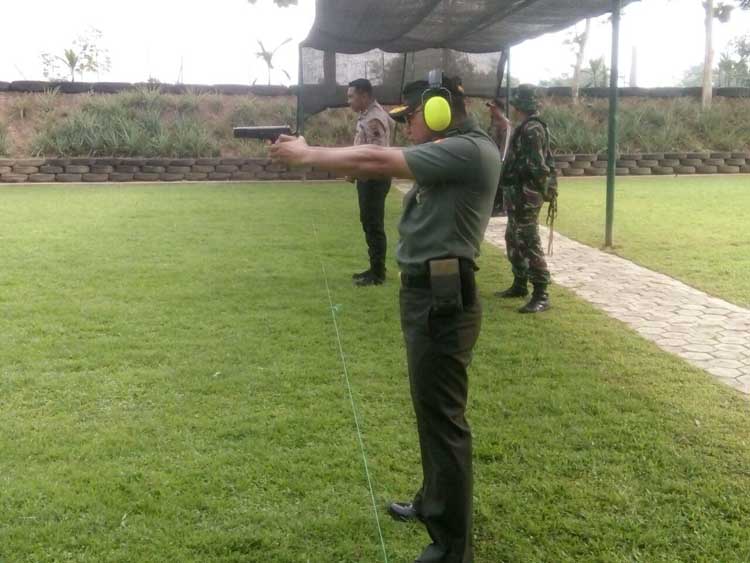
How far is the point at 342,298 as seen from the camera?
6645 mm

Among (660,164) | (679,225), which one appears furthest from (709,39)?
(679,225)

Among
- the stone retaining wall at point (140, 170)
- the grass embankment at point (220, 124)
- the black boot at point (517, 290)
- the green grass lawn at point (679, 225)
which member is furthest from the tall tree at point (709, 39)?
the black boot at point (517, 290)

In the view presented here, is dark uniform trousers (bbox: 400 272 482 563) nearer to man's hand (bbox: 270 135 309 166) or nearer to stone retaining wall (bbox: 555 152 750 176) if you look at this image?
man's hand (bbox: 270 135 309 166)

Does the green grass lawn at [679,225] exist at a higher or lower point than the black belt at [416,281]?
lower

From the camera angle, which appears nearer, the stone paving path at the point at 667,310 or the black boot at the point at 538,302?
the stone paving path at the point at 667,310

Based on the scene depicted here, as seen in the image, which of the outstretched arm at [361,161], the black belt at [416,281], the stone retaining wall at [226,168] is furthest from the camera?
the stone retaining wall at [226,168]

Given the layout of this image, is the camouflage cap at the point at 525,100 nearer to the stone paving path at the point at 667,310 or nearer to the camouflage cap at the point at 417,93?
the stone paving path at the point at 667,310

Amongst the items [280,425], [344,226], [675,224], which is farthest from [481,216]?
[675,224]

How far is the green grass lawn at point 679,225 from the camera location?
7602 millimetres

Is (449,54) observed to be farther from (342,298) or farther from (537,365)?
(537,365)

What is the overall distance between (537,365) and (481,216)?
2.53 m

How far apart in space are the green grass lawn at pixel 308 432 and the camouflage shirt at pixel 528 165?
0.99 m

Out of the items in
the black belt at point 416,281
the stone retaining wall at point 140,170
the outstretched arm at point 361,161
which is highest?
the outstretched arm at point 361,161

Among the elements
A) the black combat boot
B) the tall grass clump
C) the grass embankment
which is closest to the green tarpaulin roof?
the black combat boot
